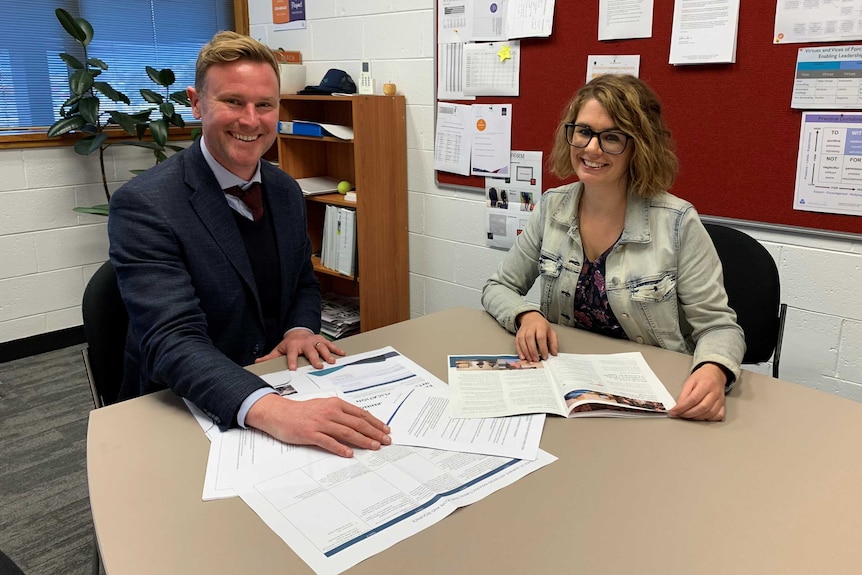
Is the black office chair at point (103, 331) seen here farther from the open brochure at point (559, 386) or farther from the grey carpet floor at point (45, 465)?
the open brochure at point (559, 386)

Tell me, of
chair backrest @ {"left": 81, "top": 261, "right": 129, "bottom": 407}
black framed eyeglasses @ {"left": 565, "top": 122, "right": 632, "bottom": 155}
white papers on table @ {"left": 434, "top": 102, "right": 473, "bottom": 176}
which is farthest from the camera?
white papers on table @ {"left": 434, "top": 102, "right": 473, "bottom": 176}

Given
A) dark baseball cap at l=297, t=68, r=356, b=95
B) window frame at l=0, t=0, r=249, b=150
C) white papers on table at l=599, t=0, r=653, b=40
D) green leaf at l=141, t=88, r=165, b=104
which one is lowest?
window frame at l=0, t=0, r=249, b=150

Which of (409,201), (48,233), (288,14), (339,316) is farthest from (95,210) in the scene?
(409,201)

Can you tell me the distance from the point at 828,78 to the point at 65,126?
10.6 ft

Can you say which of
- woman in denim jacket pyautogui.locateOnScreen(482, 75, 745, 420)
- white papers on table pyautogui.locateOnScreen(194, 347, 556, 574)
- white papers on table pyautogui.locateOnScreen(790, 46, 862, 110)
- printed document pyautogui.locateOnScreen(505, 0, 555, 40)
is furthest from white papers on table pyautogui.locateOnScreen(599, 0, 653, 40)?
white papers on table pyautogui.locateOnScreen(194, 347, 556, 574)

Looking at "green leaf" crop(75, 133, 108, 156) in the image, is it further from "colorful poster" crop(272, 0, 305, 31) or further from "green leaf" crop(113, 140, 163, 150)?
"colorful poster" crop(272, 0, 305, 31)

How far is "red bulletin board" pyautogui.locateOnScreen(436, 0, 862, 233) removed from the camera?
2.05 metres

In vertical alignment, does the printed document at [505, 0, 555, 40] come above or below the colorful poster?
below

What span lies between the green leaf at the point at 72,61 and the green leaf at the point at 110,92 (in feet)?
0.34

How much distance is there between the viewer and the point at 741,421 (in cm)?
119

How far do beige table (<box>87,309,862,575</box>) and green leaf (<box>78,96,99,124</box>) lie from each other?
252 cm

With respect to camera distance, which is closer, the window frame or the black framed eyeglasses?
the black framed eyeglasses

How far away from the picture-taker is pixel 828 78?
1.94m

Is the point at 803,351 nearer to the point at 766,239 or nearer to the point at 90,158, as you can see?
the point at 766,239
